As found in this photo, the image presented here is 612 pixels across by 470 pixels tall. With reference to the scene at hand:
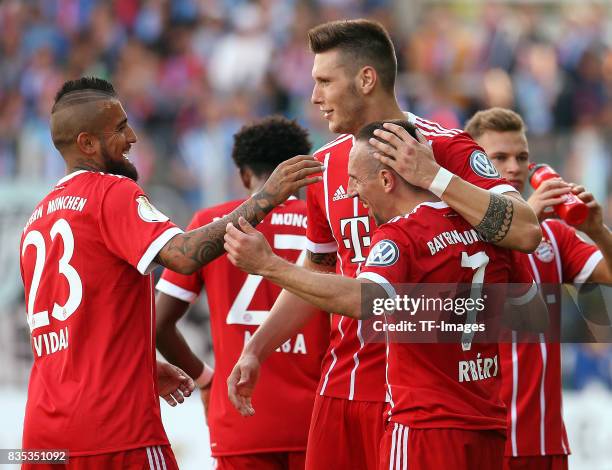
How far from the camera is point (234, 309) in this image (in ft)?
22.2

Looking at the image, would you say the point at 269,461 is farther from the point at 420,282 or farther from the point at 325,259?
the point at 420,282

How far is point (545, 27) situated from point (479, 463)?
12223 mm

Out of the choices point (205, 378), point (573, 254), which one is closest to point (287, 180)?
point (573, 254)

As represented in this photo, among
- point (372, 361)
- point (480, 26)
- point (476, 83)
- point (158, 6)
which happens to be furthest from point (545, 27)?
point (372, 361)

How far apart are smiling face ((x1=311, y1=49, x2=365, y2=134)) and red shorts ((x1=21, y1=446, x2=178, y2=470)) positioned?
6.10ft

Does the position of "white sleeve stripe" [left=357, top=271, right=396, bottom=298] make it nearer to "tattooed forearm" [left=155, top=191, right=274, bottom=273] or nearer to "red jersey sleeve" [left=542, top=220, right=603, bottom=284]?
"tattooed forearm" [left=155, top=191, right=274, bottom=273]

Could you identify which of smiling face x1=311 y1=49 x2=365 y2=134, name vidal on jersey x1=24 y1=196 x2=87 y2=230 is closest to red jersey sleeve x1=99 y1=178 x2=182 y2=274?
name vidal on jersey x1=24 y1=196 x2=87 y2=230

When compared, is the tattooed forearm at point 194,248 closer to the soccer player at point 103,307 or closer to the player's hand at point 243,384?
the soccer player at point 103,307

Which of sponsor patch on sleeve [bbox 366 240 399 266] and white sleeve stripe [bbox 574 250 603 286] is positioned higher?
white sleeve stripe [bbox 574 250 603 286]

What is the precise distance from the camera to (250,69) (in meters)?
15.5

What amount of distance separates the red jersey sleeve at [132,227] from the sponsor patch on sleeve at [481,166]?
139 cm

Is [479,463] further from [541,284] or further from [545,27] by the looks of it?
[545,27]

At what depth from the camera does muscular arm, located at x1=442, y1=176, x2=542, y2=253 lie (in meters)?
4.82

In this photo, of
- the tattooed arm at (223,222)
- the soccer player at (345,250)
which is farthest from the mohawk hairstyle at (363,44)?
the tattooed arm at (223,222)
